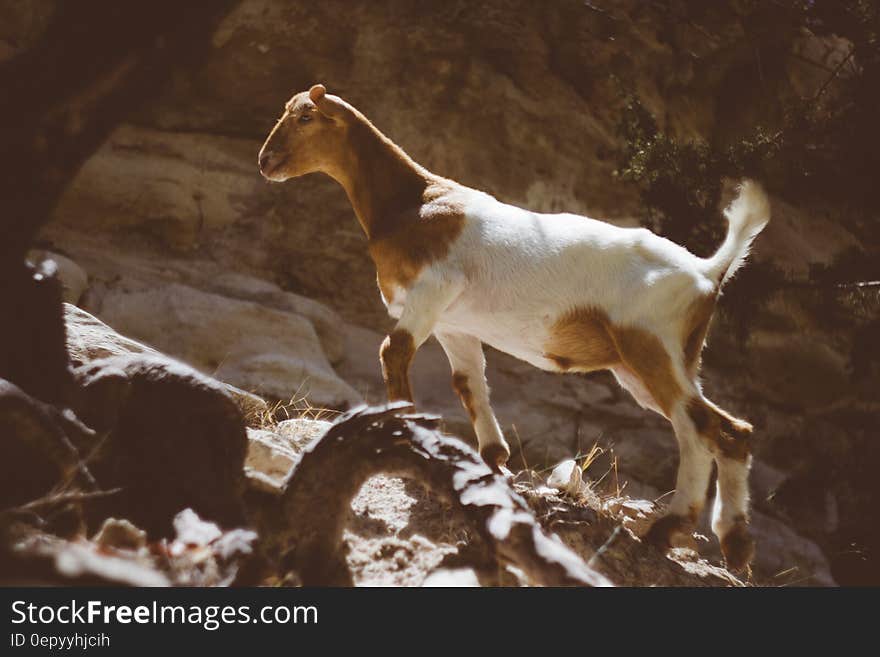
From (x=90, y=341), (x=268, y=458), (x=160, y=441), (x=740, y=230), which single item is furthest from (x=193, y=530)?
(x=740, y=230)

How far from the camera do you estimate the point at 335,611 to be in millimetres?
2342

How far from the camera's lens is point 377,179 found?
4.91 meters

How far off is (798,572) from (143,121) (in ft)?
A: 25.2

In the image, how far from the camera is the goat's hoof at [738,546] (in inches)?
164

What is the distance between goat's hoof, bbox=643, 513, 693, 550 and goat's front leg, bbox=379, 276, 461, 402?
1.27 meters

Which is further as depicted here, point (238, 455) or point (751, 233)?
point (751, 233)

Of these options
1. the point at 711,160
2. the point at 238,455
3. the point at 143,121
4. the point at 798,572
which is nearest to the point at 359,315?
the point at 143,121

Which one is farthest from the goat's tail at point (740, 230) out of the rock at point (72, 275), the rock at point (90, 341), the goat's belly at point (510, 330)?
the rock at point (72, 275)

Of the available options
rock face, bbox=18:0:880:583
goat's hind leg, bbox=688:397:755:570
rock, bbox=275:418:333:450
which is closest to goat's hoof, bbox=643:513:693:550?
goat's hind leg, bbox=688:397:755:570

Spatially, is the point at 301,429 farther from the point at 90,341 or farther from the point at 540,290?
the point at 540,290

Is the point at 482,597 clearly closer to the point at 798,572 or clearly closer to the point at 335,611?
the point at 335,611

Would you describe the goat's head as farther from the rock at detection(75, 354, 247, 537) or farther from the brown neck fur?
the rock at detection(75, 354, 247, 537)

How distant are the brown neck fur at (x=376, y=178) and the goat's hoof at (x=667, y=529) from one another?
194cm

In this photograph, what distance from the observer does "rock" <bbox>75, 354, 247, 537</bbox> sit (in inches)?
129
